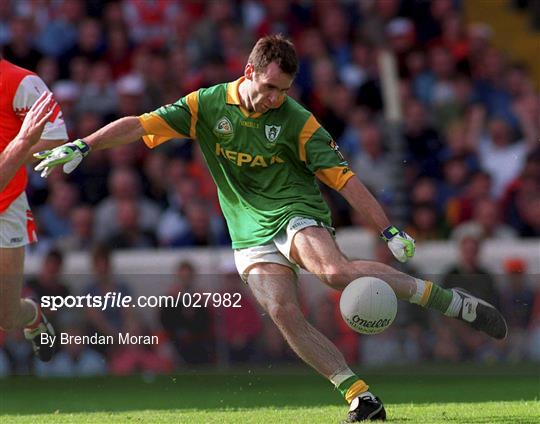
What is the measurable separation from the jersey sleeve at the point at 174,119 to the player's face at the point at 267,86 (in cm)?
45

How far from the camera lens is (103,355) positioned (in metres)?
11.7

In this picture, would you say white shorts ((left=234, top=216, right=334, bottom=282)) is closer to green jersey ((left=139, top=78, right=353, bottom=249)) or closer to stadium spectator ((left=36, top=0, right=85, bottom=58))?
green jersey ((left=139, top=78, right=353, bottom=249))

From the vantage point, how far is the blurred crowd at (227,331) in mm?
11618

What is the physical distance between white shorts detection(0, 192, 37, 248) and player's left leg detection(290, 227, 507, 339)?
2146 millimetres

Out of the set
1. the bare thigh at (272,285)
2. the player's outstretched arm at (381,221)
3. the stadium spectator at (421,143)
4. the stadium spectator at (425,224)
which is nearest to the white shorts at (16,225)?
the bare thigh at (272,285)

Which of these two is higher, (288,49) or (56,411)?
(288,49)

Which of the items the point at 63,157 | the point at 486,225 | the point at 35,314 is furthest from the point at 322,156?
the point at 486,225

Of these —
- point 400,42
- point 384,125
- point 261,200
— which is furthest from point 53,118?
point 400,42

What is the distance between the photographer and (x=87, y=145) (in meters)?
8.39

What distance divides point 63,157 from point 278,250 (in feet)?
4.86

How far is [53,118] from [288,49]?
6.64 feet

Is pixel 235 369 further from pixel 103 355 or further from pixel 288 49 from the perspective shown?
pixel 288 49

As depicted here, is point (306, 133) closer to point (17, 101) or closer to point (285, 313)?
point (285, 313)

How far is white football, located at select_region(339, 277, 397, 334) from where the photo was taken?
8180 mm
